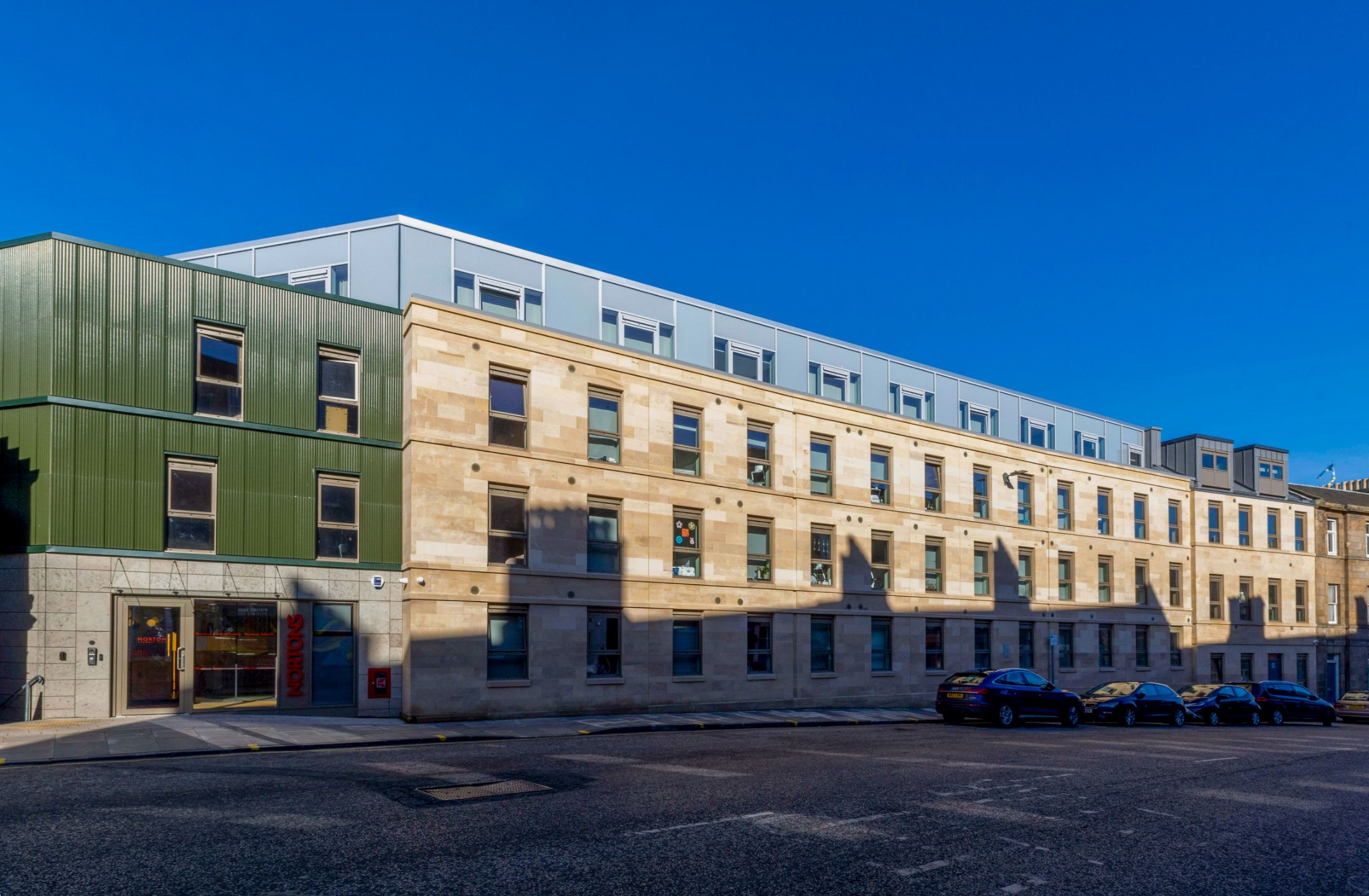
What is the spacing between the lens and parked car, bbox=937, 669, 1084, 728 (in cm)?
2636

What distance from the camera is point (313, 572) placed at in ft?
75.6

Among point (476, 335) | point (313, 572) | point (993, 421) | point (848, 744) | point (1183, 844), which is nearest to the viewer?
point (1183, 844)

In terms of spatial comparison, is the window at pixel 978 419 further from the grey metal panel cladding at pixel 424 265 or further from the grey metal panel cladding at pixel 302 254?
the grey metal panel cladding at pixel 302 254

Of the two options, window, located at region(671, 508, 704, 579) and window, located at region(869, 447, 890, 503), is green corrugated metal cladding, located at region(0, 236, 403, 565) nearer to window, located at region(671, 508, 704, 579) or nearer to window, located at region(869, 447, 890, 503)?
window, located at region(671, 508, 704, 579)

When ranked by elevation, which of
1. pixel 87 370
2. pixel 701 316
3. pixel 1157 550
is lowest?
pixel 1157 550

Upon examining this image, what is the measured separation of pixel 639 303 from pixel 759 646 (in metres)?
10.8

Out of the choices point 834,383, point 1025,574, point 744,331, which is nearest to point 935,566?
point 1025,574

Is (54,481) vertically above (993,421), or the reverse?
(993,421)

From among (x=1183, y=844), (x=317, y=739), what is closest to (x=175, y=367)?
(x=317, y=739)


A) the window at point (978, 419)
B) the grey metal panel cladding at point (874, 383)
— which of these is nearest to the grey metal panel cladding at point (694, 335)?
the grey metal panel cladding at point (874, 383)

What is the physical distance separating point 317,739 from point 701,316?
17664 millimetres

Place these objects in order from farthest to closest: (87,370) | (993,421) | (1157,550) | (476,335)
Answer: (1157,550), (993,421), (476,335), (87,370)

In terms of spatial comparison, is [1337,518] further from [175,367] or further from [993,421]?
[175,367]

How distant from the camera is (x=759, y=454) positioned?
30812 mm
